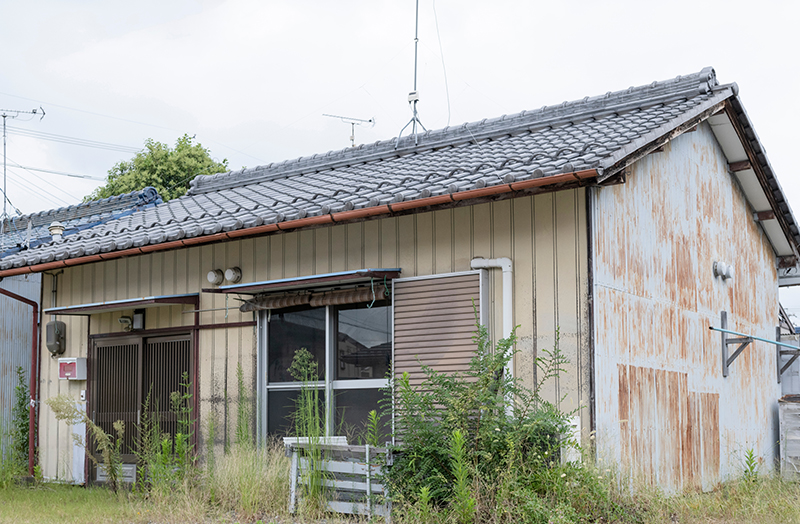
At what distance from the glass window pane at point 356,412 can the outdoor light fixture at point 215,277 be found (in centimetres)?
199

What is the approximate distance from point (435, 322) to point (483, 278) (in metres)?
0.60

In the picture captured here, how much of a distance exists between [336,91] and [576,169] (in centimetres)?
730

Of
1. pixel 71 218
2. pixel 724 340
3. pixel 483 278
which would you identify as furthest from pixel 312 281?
pixel 71 218

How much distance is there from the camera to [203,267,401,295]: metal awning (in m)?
7.27

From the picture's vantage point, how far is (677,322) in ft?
26.8

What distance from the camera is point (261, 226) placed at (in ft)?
25.0

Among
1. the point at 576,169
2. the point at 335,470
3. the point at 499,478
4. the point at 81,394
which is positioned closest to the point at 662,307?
the point at 576,169

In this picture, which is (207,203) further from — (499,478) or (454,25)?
(499,478)

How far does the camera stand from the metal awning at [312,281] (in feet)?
23.9

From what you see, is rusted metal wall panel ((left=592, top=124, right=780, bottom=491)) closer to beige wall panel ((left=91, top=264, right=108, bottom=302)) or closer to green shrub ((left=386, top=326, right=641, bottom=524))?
green shrub ((left=386, top=326, right=641, bottom=524))

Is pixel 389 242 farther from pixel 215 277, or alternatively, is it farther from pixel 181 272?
pixel 181 272

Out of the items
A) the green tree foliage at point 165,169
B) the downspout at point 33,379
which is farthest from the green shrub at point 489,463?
the green tree foliage at point 165,169

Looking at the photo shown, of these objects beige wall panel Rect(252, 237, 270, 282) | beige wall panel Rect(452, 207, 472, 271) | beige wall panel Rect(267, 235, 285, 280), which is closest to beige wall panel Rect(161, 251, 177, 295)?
beige wall panel Rect(252, 237, 270, 282)

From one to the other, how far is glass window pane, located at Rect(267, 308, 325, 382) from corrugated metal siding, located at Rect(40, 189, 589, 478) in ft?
0.79
